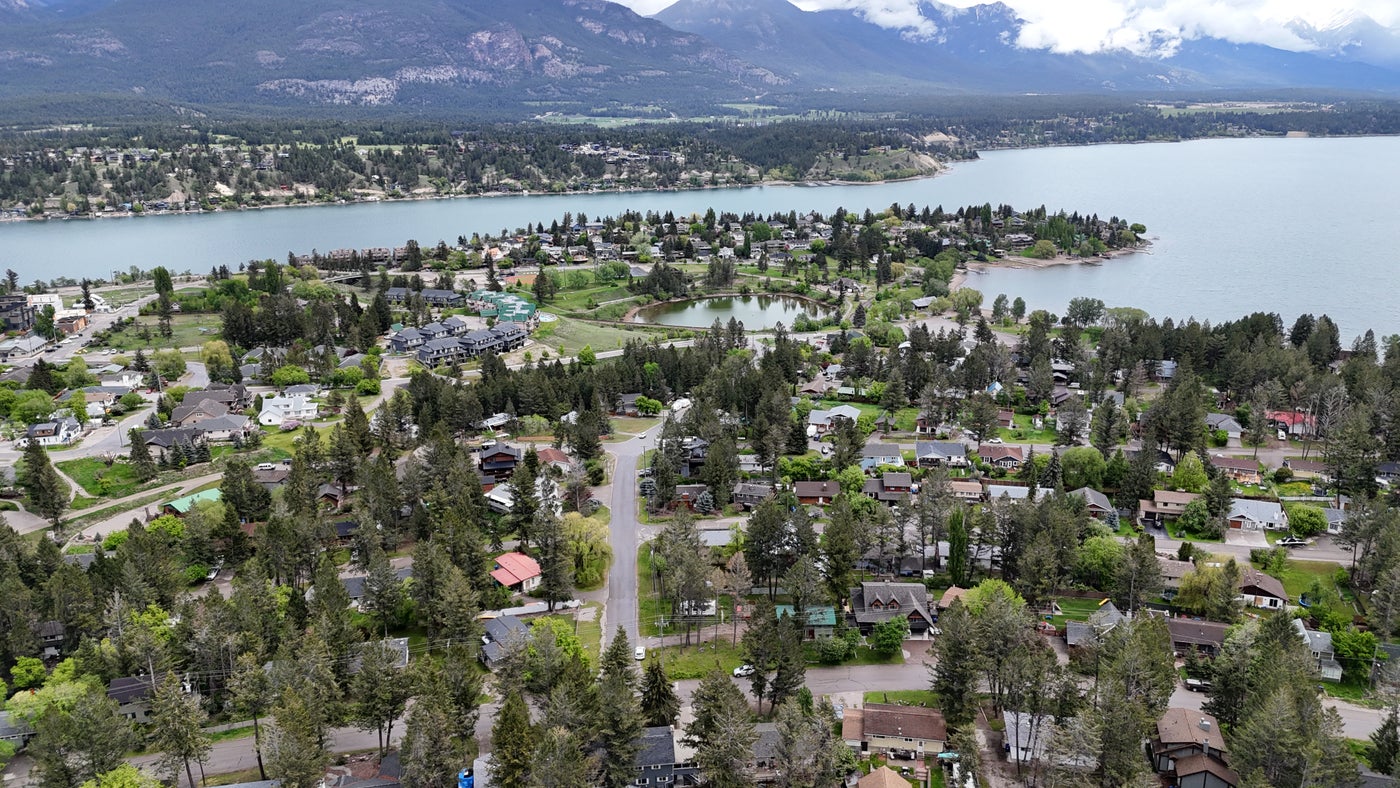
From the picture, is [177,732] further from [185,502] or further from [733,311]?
[733,311]

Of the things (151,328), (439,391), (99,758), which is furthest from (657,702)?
(151,328)

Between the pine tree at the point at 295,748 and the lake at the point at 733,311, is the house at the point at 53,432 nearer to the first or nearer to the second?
the pine tree at the point at 295,748

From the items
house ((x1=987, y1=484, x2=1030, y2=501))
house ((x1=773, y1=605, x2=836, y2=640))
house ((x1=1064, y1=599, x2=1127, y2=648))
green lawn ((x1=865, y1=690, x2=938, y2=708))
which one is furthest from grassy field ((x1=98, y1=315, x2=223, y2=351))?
house ((x1=1064, y1=599, x2=1127, y2=648))

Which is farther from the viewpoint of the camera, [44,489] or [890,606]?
[44,489]

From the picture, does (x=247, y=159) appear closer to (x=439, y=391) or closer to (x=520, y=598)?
(x=439, y=391)

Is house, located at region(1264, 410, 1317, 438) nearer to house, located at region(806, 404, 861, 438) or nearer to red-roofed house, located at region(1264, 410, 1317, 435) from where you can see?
red-roofed house, located at region(1264, 410, 1317, 435)

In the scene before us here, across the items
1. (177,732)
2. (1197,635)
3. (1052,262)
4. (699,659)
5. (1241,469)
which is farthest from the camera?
(1052,262)

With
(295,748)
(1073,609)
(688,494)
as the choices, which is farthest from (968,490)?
(295,748)
